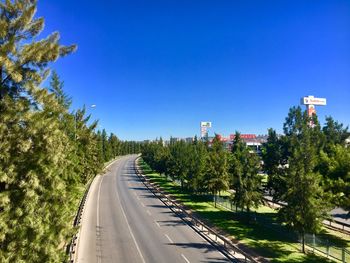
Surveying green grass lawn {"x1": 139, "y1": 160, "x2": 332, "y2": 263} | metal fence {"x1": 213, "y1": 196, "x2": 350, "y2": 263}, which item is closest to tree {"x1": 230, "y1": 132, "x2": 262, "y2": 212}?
green grass lawn {"x1": 139, "y1": 160, "x2": 332, "y2": 263}

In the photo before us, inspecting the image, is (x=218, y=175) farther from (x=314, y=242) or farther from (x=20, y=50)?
(x=20, y=50)

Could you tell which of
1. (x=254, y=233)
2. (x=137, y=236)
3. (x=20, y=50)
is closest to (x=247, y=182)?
(x=254, y=233)

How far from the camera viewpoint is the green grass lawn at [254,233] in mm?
23109

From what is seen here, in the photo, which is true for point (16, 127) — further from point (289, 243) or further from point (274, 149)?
point (274, 149)

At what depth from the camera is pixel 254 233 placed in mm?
29094

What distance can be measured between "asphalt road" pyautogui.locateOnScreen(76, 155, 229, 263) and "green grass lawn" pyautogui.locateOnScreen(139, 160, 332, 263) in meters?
3.33

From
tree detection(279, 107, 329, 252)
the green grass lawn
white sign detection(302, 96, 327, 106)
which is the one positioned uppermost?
white sign detection(302, 96, 327, 106)

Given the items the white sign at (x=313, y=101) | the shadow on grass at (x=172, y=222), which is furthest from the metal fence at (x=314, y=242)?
the white sign at (x=313, y=101)

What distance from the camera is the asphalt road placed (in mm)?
21531

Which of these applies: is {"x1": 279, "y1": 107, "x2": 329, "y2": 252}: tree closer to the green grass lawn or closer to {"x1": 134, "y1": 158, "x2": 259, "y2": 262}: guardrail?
the green grass lawn

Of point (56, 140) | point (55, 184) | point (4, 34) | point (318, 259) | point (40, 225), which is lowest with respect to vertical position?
point (318, 259)

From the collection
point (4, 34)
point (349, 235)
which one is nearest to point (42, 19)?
point (4, 34)

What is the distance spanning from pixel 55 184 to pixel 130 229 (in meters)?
19.5

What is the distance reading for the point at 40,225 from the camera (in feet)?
31.1
